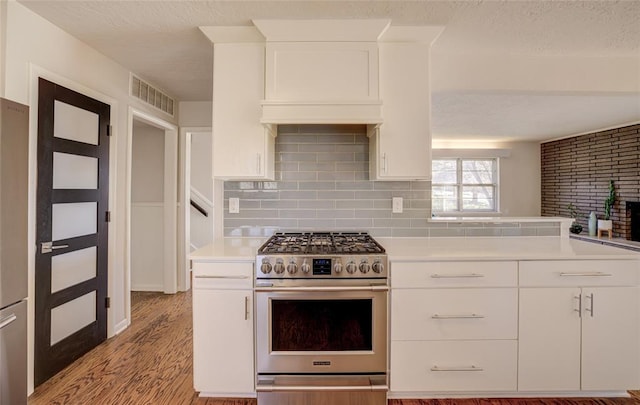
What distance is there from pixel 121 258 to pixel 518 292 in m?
3.13

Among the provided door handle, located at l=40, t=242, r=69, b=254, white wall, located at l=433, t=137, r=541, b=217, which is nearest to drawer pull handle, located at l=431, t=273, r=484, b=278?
door handle, located at l=40, t=242, r=69, b=254

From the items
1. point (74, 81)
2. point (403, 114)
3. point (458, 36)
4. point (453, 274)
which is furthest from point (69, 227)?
point (458, 36)

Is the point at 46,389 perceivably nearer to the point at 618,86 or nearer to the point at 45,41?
the point at 45,41

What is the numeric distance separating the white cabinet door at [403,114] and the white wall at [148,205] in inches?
117

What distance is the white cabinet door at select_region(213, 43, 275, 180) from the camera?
2.14 metres

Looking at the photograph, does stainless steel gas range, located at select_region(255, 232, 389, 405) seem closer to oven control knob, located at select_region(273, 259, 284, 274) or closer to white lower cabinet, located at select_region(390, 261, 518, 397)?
oven control knob, located at select_region(273, 259, 284, 274)

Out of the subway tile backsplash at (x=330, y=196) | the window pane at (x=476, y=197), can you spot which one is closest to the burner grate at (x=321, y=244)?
the subway tile backsplash at (x=330, y=196)

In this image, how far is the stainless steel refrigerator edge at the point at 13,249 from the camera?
149 centimetres

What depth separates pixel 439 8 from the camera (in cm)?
190

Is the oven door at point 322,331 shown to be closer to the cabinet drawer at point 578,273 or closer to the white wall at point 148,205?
the cabinet drawer at point 578,273

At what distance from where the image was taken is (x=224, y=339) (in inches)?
74.3

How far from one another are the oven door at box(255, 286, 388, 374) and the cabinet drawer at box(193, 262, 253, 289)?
14cm

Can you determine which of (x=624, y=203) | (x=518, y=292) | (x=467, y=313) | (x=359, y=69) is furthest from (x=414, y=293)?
(x=624, y=203)

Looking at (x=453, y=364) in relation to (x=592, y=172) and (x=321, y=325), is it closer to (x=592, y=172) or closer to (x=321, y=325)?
(x=321, y=325)
